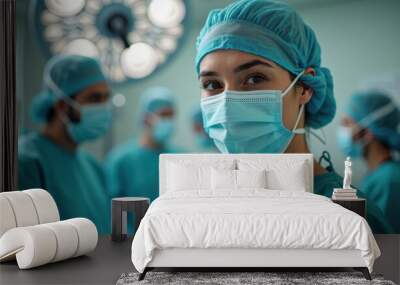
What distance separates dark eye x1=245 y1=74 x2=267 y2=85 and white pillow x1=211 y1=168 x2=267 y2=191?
90 centimetres

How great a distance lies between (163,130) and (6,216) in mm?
2010

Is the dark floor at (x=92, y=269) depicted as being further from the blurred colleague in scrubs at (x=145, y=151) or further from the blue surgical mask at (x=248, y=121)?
the blue surgical mask at (x=248, y=121)

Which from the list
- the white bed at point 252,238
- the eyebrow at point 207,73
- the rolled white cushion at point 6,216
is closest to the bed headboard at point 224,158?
the eyebrow at point 207,73

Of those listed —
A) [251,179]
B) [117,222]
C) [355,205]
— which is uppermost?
[251,179]

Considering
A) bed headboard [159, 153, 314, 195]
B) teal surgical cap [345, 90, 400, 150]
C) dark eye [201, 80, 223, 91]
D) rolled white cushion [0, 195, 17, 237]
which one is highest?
dark eye [201, 80, 223, 91]

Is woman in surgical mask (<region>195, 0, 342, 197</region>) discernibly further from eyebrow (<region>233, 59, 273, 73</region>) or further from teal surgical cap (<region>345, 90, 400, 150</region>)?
teal surgical cap (<region>345, 90, 400, 150</region>)

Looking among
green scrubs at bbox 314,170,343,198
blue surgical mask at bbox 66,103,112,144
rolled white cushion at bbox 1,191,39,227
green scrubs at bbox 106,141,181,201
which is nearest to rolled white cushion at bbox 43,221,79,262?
rolled white cushion at bbox 1,191,39,227

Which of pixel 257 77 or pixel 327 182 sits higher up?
pixel 257 77

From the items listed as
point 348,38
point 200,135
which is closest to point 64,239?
point 200,135

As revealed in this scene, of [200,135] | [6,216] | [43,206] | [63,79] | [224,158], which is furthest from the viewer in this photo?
[63,79]

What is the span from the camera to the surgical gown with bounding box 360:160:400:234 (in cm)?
600

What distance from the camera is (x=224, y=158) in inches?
234

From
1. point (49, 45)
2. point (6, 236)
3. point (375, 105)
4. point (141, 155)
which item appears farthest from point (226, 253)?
point (49, 45)

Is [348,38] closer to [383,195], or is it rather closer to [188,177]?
[383,195]
